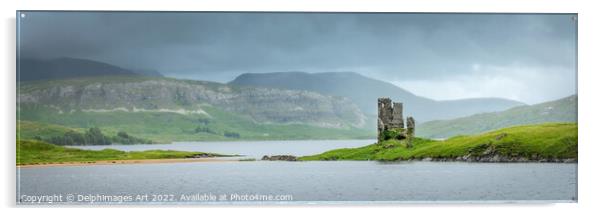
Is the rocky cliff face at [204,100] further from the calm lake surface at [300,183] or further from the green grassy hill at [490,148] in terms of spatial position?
the green grassy hill at [490,148]

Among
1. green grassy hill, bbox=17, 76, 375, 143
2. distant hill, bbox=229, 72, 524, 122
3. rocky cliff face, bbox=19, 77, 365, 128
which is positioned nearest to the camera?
distant hill, bbox=229, 72, 524, 122

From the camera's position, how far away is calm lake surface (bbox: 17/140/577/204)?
1262 inches

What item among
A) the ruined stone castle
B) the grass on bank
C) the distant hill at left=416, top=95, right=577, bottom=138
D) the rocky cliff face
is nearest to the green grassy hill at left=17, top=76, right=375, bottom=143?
the rocky cliff face

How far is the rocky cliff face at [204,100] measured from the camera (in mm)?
66938

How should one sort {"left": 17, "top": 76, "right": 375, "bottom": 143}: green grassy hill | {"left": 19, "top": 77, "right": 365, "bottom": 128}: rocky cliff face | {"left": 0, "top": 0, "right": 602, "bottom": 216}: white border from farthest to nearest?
{"left": 19, "top": 77, "right": 365, "bottom": 128}: rocky cliff face → {"left": 17, "top": 76, "right": 375, "bottom": 143}: green grassy hill → {"left": 0, "top": 0, "right": 602, "bottom": 216}: white border

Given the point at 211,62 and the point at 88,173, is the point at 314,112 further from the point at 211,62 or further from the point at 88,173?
the point at 88,173

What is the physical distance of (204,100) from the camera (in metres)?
144

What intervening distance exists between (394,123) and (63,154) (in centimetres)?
2595

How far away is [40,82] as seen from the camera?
35.8 meters

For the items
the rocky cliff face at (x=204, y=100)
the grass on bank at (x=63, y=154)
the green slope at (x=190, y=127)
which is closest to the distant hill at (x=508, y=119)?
the grass on bank at (x=63, y=154)

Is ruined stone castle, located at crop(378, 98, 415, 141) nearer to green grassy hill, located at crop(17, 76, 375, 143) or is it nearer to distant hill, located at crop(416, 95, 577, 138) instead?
distant hill, located at crop(416, 95, 577, 138)

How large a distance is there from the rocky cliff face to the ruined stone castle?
62.5 feet
